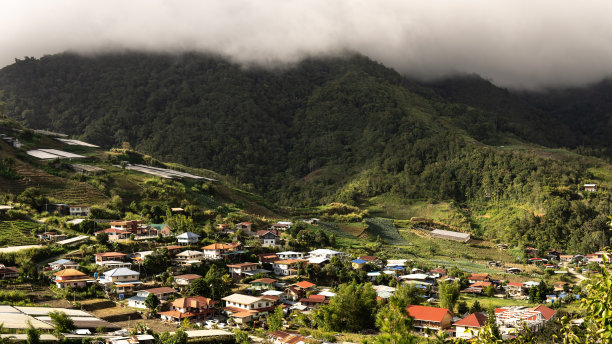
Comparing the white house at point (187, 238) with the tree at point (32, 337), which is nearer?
the tree at point (32, 337)

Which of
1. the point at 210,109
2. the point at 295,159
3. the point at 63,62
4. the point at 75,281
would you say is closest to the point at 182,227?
the point at 75,281

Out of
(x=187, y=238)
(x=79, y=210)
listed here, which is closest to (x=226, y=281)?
(x=187, y=238)

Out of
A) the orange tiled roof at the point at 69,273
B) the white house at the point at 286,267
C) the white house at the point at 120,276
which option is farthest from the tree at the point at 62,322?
the white house at the point at 286,267

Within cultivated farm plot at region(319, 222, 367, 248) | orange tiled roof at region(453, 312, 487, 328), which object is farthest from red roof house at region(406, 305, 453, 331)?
cultivated farm plot at region(319, 222, 367, 248)

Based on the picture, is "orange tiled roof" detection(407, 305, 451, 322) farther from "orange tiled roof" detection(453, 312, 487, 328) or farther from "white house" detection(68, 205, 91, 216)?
"white house" detection(68, 205, 91, 216)

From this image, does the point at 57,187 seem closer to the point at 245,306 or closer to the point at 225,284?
the point at 225,284

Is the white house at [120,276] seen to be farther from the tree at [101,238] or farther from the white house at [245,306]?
the white house at [245,306]
